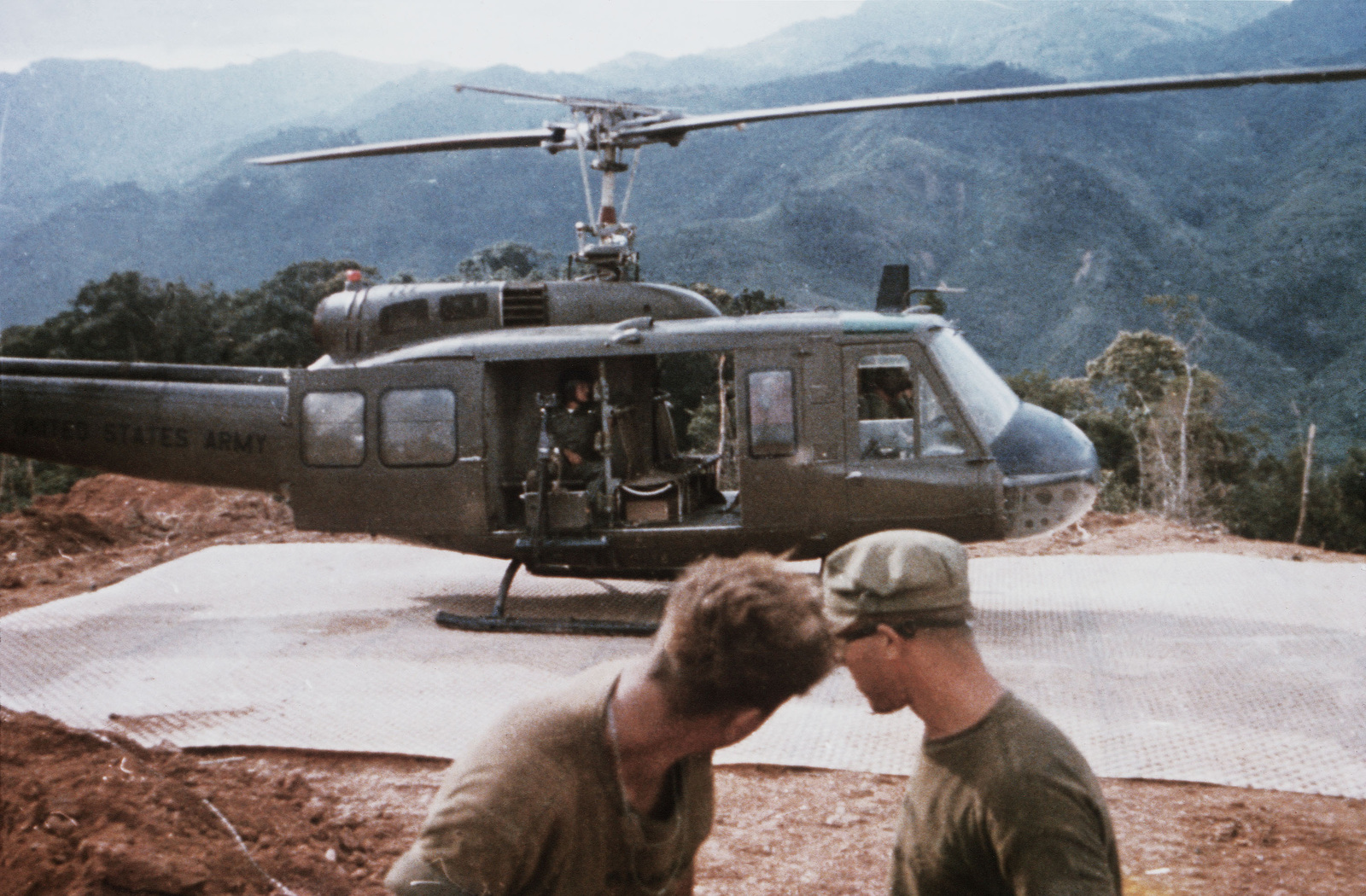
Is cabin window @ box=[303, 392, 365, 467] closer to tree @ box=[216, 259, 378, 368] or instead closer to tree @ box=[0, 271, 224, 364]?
tree @ box=[216, 259, 378, 368]

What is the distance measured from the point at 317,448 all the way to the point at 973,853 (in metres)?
6.65

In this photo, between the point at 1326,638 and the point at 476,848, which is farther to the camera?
the point at 1326,638

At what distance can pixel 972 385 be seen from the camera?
716 centimetres

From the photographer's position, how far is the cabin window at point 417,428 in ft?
24.6

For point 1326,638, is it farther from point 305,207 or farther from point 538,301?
point 305,207

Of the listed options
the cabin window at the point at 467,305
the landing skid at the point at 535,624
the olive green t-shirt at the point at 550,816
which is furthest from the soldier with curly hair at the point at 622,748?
the cabin window at the point at 467,305

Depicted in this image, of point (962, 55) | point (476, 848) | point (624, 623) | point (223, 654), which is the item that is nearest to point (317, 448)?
point (223, 654)

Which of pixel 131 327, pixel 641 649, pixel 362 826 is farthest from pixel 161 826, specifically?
pixel 131 327

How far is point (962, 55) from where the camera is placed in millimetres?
146750

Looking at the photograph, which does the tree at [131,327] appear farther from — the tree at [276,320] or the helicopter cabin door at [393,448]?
the helicopter cabin door at [393,448]

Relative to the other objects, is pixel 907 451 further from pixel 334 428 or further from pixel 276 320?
pixel 276 320

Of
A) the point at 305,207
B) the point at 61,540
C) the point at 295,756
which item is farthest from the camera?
the point at 305,207

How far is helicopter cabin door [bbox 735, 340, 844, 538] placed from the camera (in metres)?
7.07

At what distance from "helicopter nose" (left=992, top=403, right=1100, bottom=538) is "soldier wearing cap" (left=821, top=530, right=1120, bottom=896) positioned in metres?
5.17
